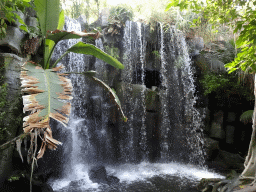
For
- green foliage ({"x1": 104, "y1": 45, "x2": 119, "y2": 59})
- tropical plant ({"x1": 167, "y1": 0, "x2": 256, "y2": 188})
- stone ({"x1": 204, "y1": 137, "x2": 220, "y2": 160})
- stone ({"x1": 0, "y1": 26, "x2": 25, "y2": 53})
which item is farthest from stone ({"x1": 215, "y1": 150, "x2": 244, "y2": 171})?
stone ({"x1": 0, "y1": 26, "x2": 25, "y2": 53})

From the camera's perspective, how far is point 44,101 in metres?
1.50

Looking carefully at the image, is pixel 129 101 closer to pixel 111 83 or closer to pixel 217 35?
pixel 111 83

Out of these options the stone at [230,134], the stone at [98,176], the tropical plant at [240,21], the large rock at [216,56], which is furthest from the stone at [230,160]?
the stone at [98,176]

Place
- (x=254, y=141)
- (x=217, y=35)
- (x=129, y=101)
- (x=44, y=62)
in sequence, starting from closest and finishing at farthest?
1. (x=44, y=62)
2. (x=254, y=141)
3. (x=129, y=101)
4. (x=217, y=35)

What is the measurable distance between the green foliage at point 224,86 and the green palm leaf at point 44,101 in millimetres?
6444

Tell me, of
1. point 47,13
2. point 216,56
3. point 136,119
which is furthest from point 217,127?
point 47,13

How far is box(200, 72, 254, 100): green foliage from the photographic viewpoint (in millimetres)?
6539

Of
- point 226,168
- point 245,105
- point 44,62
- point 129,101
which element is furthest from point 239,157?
point 44,62

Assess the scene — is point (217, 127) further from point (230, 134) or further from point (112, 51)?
point (112, 51)

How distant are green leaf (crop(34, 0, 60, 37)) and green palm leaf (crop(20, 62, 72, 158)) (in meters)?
1.22

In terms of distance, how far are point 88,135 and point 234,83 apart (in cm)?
592

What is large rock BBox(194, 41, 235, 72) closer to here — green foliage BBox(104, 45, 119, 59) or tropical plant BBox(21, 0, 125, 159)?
green foliage BBox(104, 45, 119, 59)

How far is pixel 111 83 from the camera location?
7.67 meters

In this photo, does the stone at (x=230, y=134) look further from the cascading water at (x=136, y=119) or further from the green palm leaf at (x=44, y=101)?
the green palm leaf at (x=44, y=101)
